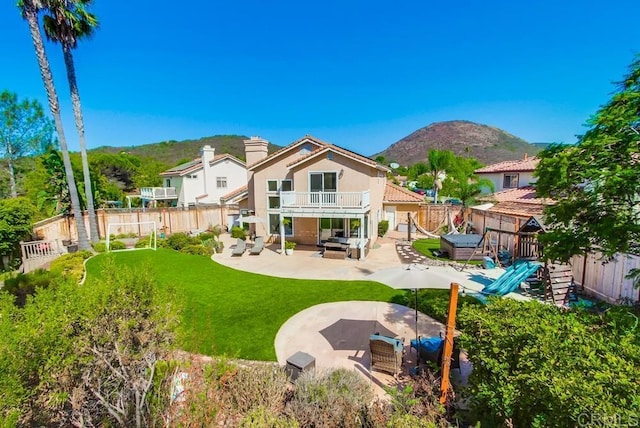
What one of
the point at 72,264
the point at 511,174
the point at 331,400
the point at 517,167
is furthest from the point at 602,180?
the point at 511,174

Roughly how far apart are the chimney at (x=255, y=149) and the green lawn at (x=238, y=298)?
9.48 meters

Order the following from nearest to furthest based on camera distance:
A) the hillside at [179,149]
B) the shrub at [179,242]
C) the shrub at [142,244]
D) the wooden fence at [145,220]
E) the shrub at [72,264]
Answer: the shrub at [72,264]
the shrub at [179,242]
the shrub at [142,244]
the wooden fence at [145,220]
the hillside at [179,149]

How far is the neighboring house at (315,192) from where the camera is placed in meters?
18.5

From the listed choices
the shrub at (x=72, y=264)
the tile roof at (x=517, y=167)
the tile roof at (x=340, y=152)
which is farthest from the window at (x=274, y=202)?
the tile roof at (x=517, y=167)

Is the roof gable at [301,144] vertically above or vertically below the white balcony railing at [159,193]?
above

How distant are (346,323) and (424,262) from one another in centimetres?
859

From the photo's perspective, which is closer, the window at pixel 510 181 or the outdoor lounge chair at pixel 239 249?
the outdoor lounge chair at pixel 239 249

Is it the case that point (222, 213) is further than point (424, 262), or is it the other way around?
point (222, 213)

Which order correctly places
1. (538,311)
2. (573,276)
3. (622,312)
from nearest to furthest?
(622,312) < (538,311) < (573,276)

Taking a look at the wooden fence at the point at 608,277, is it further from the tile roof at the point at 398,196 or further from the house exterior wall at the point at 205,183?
the house exterior wall at the point at 205,183

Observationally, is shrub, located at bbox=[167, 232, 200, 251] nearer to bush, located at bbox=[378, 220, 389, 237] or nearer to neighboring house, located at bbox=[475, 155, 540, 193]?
bush, located at bbox=[378, 220, 389, 237]

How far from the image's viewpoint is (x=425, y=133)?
13438cm

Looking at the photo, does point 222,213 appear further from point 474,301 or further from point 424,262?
point 474,301

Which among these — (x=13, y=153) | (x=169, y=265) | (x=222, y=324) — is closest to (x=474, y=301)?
(x=222, y=324)
